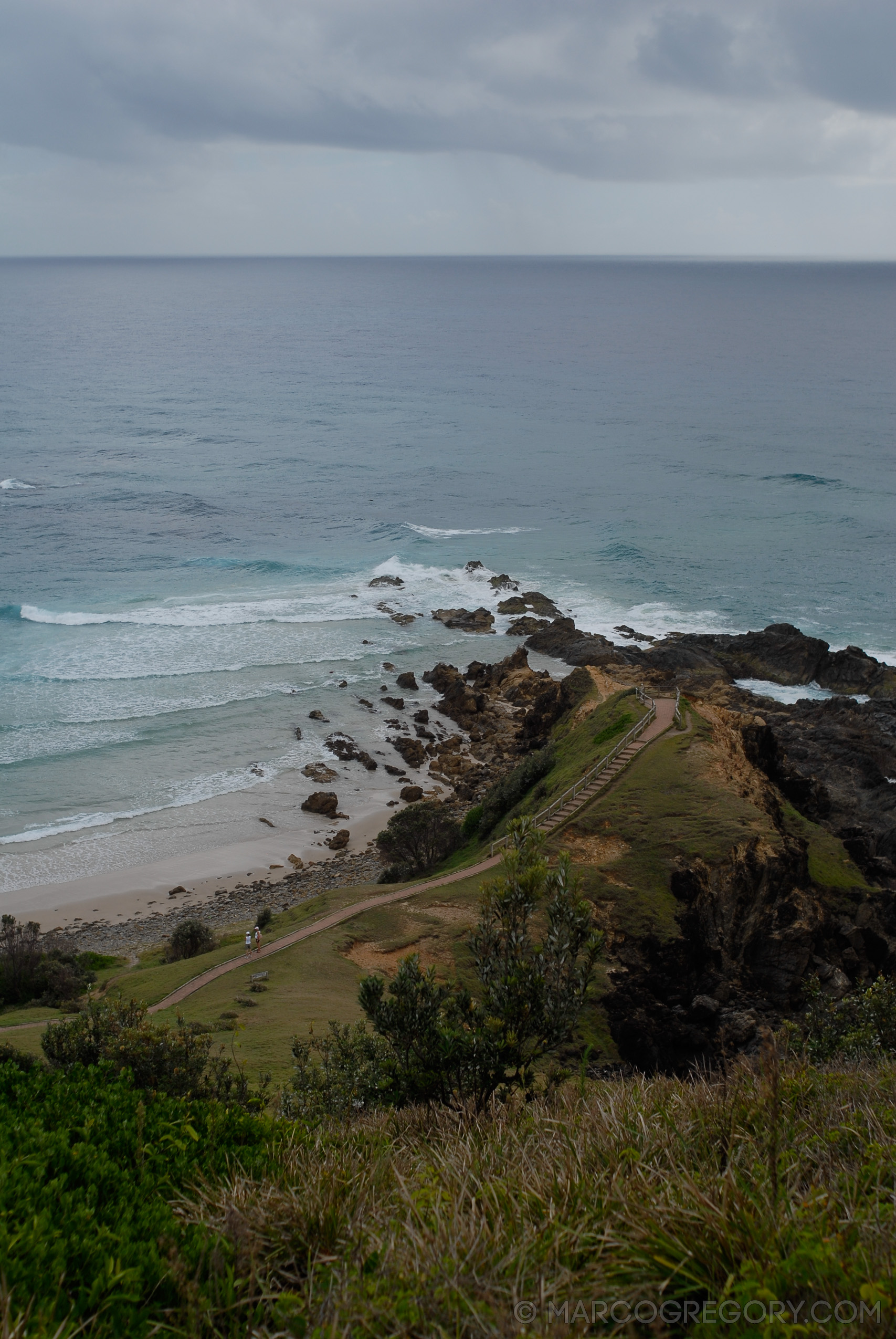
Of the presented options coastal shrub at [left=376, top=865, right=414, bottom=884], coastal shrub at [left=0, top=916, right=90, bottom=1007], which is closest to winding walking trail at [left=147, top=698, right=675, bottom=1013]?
coastal shrub at [left=376, top=865, right=414, bottom=884]

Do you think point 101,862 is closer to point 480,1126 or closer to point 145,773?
point 145,773

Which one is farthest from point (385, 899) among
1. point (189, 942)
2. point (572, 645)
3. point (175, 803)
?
point (572, 645)

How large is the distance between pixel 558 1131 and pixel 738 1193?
2456 millimetres

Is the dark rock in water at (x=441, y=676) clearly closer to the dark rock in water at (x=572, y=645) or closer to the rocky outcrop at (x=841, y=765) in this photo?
the dark rock in water at (x=572, y=645)

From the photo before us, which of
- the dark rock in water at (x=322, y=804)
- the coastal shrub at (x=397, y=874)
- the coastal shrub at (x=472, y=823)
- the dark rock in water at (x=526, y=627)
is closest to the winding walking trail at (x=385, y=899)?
the coastal shrub at (x=397, y=874)

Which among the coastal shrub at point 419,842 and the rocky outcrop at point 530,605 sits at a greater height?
the rocky outcrop at point 530,605

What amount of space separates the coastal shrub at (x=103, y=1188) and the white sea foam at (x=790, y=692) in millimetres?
44206

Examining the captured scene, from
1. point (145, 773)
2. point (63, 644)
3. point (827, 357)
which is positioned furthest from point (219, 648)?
point (827, 357)

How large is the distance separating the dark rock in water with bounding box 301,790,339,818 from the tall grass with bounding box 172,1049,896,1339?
32357 mm

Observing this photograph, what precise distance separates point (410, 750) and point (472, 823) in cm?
1130

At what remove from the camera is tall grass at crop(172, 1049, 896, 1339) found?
226 inches

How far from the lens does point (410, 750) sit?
4616cm

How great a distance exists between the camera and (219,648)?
57938mm

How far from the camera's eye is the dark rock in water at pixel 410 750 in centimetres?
4559
